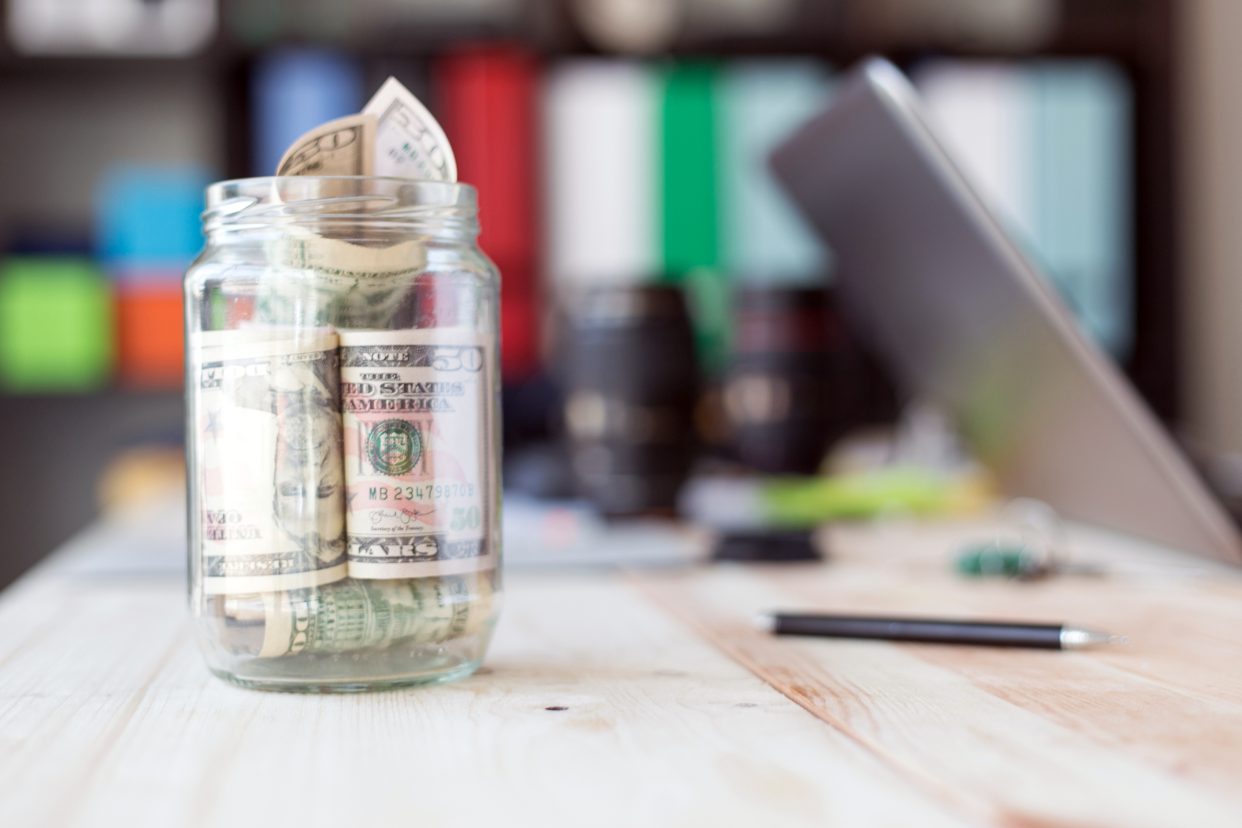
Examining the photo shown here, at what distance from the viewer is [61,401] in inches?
92.1

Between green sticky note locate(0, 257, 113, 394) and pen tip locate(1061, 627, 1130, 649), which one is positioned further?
green sticky note locate(0, 257, 113, 394)

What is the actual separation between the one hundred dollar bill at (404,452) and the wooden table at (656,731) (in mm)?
60

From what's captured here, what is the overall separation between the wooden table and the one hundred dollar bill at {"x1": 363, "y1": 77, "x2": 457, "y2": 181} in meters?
0.22

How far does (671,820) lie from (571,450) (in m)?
0.85

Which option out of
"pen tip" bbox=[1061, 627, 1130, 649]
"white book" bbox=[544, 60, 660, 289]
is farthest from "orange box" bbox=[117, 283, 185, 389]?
"pen tip" bbox=[1061, 627, 1130, 649]

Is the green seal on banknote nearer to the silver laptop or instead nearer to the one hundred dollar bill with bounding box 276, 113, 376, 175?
the one hundred dollar bill with bounding box 276, 113, 376, 175

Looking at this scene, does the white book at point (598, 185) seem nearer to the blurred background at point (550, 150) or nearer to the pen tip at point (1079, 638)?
the blurred background at point (550, 150)

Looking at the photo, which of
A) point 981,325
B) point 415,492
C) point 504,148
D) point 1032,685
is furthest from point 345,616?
point 504,148

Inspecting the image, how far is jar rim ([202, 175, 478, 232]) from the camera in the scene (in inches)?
18.1

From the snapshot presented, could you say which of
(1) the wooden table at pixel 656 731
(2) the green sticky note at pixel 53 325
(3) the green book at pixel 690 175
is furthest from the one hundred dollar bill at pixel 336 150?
(2) the green sticky note at pixel 53 325

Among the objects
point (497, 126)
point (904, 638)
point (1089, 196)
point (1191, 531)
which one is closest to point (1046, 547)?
point (1191, 531)

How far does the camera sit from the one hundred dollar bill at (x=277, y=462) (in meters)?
0.44

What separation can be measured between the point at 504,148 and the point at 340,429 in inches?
73.1

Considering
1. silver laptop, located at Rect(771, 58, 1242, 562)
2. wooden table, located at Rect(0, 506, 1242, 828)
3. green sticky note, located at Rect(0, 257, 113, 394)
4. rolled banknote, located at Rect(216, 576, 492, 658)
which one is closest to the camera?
wooden table, located at Rect(0, 506, 1242, 828)
